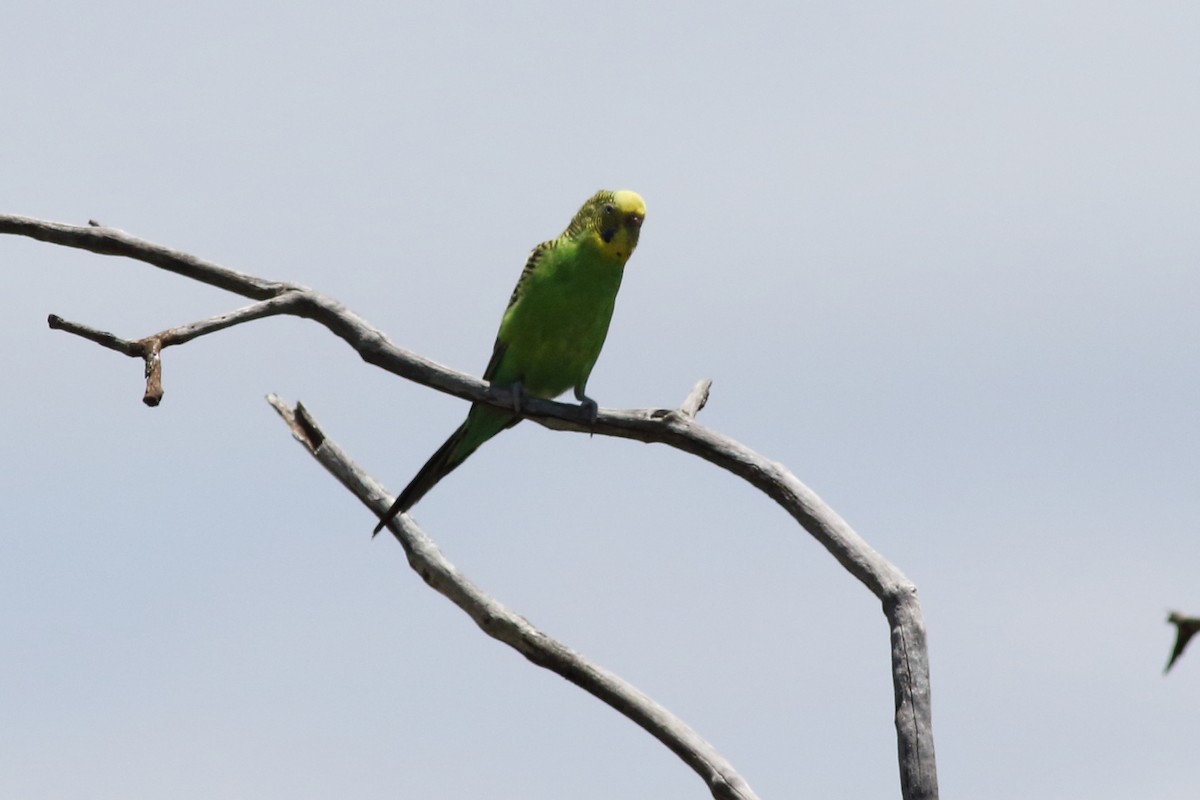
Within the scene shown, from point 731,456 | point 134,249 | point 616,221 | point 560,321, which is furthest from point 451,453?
point 134,249

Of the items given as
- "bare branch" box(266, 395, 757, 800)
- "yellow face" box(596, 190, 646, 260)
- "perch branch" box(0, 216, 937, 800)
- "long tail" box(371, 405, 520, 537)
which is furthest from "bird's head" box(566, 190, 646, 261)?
"bare branch" box(266, 395, 757, 800)

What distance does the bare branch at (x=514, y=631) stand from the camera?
6.34 m

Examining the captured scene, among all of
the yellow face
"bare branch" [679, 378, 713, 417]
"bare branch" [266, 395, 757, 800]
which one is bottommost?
"bare branch" [266, 395, 757, 800]

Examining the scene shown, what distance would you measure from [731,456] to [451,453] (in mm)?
1982

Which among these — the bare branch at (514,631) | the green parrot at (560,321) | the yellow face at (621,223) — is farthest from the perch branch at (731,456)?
the yellow face at (621,223)

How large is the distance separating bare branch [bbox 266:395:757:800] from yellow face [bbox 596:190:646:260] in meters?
1.93

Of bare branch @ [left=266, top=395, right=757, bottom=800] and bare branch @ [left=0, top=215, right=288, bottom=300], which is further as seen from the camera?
bare branch @ [left=266, top=395, right=757, bottom=800]

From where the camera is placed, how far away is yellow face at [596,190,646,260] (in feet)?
24.0

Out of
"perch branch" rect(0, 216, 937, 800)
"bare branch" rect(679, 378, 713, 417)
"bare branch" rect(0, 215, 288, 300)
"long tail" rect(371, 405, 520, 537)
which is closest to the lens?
"perch branch" rect(0, 216, 937, 800)

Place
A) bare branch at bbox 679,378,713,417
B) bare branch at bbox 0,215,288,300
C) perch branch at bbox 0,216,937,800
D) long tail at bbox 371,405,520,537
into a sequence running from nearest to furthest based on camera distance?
perch branch at bbox 0,216,937,800 < bare branch at bbox 0,215,288,300 < bare branch at bbox 679,378,713,417 < long tail at bbox 371,405,520,537

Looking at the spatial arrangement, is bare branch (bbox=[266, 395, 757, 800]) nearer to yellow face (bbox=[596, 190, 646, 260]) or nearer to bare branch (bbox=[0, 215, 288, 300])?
bare branch (bbox=[0, 215, 288, 300])

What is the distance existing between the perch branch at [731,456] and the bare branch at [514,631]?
1.04 meters

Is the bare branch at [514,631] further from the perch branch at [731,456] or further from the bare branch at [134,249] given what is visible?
the bare branch at [134,249]

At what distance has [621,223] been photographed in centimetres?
739
